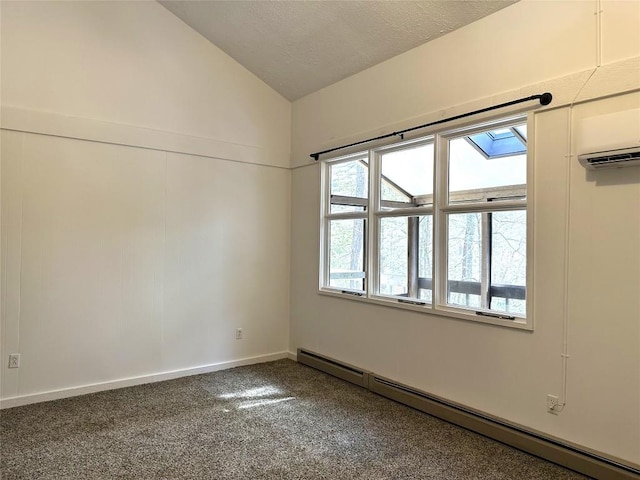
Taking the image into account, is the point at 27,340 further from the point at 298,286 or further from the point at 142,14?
the point at 142,14

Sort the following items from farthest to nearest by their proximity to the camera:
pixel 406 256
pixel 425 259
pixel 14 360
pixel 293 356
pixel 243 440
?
pixel 293 356, pixel 406 256, pixel 425 259, pixel 14 360, pixel 243 440

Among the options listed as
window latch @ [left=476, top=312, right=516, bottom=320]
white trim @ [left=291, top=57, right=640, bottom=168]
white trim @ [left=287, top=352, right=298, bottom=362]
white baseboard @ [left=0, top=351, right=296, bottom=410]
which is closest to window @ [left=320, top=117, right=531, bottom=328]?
window latch @ [left=476, top=312, right=516, bottom=320]

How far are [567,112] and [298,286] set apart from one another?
3.25 m

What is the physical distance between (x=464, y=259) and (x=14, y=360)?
12.3 feet

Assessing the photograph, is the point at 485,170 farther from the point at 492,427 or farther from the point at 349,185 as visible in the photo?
the point at 492,427

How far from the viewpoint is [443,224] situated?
3.45m

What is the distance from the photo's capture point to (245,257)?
15.6ft

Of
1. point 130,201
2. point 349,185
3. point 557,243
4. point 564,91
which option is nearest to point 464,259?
point 557,243

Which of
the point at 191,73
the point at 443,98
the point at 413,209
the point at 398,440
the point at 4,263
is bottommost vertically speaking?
the point at 398,440

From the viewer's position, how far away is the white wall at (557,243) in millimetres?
2439

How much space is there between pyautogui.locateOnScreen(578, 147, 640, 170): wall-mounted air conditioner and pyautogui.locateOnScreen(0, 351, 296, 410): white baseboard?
360 centimetres

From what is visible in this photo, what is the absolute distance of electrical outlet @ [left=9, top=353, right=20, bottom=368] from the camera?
343 cm

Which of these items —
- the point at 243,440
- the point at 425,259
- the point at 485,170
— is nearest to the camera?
the point at 243,440

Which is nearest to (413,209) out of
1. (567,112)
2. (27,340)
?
(567,112)
